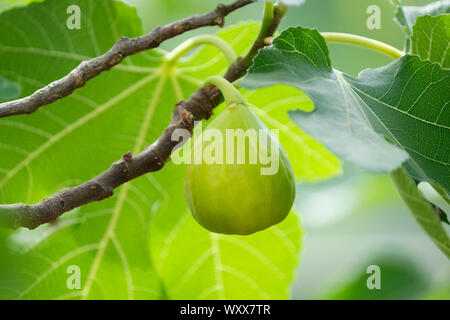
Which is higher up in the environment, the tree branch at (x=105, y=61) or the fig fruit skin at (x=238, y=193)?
the tree branch at (x=105, y=61)

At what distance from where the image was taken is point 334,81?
33.3 inches

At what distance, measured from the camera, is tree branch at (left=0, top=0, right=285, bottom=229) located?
852 millimetres

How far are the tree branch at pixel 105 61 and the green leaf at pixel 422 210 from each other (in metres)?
0.47

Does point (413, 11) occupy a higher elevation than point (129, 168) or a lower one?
higher

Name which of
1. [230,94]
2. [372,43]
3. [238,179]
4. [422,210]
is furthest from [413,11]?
[238,179]

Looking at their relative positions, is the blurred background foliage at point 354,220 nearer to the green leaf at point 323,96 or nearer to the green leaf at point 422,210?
the green leaf at point 422,210

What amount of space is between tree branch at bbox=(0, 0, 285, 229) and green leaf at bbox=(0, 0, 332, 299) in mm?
318

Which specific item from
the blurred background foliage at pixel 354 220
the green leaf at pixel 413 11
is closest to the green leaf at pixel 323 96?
the green leaf at pixel 413 11

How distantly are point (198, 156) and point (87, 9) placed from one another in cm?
62

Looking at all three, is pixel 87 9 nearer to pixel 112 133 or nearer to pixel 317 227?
pixel 112 133

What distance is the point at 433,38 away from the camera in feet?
3.48

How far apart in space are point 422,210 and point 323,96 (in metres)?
0.45

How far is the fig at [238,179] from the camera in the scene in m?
0.84

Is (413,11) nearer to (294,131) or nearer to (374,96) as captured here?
(294,131)
